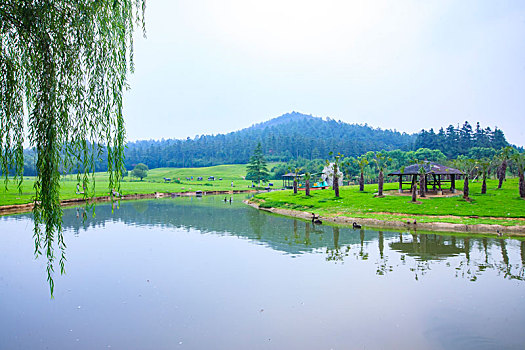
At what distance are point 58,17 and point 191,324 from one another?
9.52 metres

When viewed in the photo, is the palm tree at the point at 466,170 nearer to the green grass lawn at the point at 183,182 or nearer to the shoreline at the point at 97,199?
the shoreline at the point at 97,199

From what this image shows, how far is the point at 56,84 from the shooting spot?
7938 mm

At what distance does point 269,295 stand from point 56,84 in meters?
10.6

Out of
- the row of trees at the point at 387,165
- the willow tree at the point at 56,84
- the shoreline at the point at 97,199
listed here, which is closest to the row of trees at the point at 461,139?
the row of trees at the point at 387,165

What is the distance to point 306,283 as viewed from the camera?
15.7m

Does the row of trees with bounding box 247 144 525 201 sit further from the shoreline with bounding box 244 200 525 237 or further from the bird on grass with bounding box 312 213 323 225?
the bird on grass with bounding box 312 213 323 225

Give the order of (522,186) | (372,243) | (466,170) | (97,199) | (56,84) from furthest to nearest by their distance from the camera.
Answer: (97,199), (466,170), (522,186), (372,243), (56,84)

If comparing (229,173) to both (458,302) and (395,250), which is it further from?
(458,302)

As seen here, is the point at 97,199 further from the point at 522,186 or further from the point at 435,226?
the point at 522,186

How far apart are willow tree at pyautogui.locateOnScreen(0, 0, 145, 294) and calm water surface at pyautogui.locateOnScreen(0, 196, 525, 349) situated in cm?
430

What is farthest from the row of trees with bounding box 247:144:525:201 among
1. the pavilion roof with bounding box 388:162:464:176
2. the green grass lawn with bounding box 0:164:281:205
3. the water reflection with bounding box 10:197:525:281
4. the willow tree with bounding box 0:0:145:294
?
the willow tree with bounding box 0:0:145:294

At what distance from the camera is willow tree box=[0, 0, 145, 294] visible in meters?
7.67

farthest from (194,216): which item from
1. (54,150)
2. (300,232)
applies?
(54,150)

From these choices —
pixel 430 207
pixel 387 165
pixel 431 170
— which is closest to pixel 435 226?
pixel 430 207
